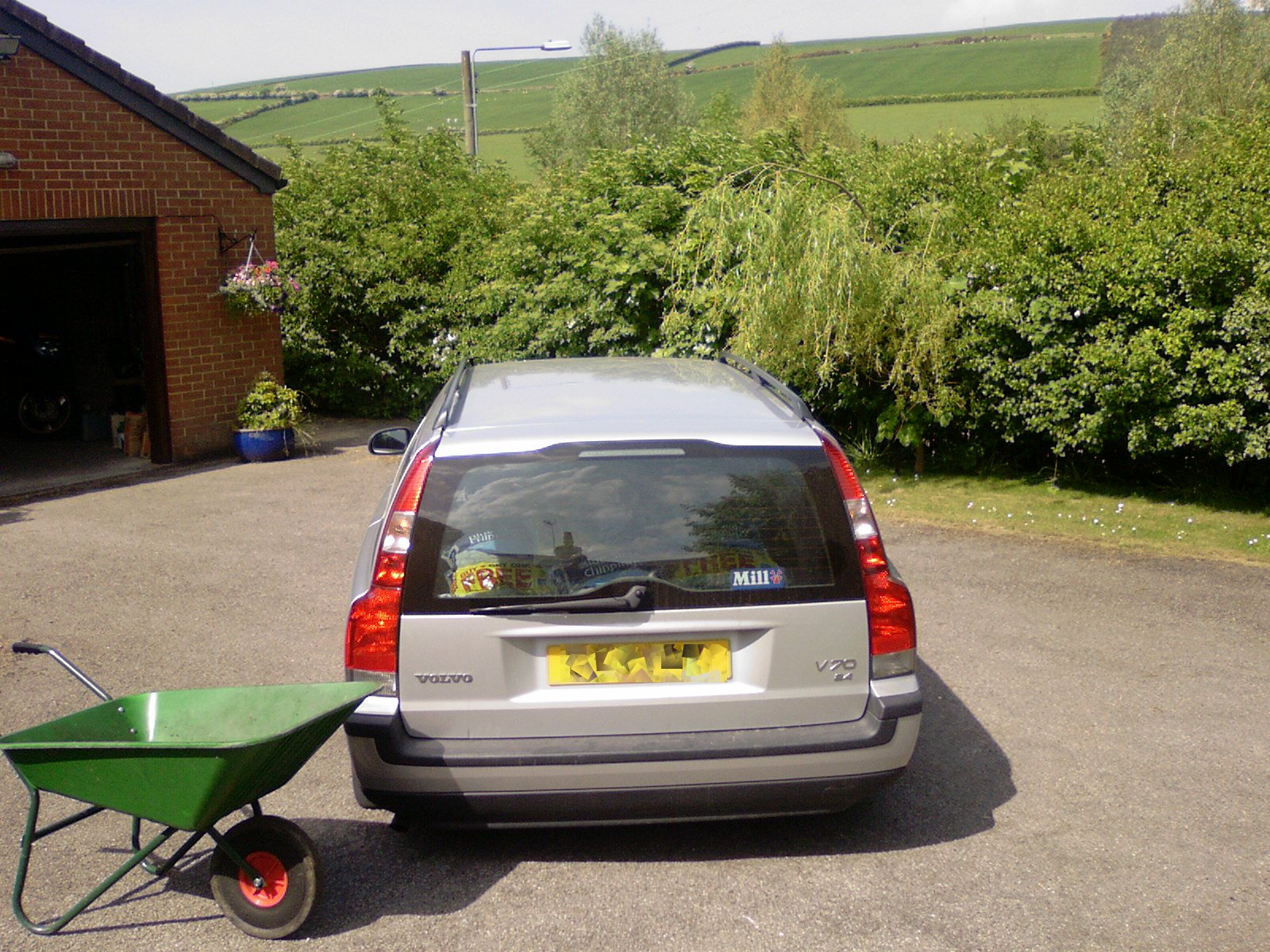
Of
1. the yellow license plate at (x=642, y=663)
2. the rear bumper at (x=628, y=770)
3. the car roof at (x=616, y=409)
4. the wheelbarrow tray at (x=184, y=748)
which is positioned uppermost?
the car roof at (x=616, y=409)

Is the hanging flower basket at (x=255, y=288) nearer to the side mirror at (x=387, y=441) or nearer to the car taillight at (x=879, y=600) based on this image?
the side mirror at (x=387, y=441)

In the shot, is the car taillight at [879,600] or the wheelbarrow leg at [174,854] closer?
the wheelbarrow leg at [174,854]

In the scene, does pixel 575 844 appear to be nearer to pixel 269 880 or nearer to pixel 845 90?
pixel 269 880

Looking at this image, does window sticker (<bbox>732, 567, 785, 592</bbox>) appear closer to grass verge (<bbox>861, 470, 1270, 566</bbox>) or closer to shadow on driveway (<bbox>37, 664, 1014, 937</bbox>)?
shadow on driveway (<bbox>37, 664, 1014, 937</bbox>)

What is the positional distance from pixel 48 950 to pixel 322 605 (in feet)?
13.1

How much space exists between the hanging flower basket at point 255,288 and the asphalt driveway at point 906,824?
18.2 ft

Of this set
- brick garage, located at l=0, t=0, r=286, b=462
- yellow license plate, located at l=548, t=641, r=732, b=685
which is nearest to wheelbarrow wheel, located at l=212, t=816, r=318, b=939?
yellow license plate, located at l=548, t=641, r=732, b=685

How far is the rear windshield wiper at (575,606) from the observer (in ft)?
12.4

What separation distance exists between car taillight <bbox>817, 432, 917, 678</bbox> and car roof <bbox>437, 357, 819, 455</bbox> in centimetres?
24

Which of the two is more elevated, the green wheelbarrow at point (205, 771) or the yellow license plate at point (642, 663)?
the yellow license plate at point (642, 663)

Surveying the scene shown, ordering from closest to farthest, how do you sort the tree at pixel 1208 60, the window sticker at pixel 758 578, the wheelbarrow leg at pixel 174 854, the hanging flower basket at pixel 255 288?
the wheelbarrow leg at pixel 174 854 < the window sticker at pixel 758 578 < the hanging flower basket at pixel 255 288 < the tree at pixel 1208 60

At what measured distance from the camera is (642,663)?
Answer: 12.7ft

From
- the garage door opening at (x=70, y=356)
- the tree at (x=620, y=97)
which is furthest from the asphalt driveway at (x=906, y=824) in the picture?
the tree at (x=620, y=97)

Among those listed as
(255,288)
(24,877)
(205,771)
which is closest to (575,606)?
(205,771)
